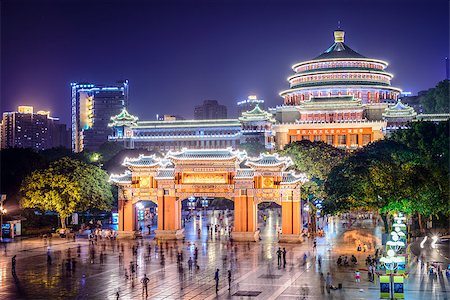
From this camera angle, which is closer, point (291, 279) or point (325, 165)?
point (291, 279)

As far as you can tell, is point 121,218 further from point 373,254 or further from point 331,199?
point 373,254

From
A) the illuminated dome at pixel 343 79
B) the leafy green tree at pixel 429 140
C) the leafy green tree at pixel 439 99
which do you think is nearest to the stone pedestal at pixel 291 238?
the leafy green tree at pixel 429 140

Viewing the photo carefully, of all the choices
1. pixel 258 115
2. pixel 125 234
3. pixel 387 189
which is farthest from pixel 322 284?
pixel 258 115

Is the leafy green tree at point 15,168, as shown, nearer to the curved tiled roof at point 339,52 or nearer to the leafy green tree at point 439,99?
the curved tiled roof at point 339,52

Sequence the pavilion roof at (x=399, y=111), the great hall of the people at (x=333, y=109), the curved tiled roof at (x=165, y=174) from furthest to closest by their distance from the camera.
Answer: the great hall of the people at (x=333, y=109) → the pavilion roof at (x=399, y=111) → the curved tiled roof at (x=165, y=174)

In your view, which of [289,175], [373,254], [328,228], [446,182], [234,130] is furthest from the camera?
[234,130]

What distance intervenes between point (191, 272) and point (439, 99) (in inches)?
3507

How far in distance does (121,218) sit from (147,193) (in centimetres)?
328

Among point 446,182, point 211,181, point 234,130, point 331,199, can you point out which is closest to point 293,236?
point 331,199

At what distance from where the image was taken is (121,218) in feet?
191

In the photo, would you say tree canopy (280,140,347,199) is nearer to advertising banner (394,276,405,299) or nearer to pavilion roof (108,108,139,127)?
advertising banner (394,276,405,299)

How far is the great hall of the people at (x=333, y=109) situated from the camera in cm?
10681

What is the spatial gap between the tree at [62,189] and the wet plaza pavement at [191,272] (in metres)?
4.09

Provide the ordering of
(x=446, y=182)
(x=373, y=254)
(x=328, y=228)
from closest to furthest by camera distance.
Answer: (x=373, y=254)
(x=446, y=182)
(x=328, y=228)
